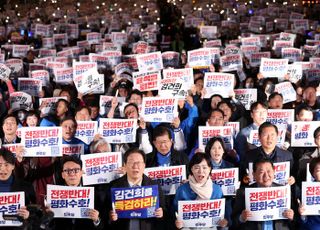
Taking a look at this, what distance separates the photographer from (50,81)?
1275 cm

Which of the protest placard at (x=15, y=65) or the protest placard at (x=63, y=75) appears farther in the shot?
the protest placard at (x=15, y=65)

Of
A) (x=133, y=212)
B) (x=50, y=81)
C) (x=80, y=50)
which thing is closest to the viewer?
(x=133, y=212)

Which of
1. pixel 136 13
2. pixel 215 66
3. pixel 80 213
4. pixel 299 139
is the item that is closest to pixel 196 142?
pixel 299 139

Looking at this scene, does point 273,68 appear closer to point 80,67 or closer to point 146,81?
point 146,81

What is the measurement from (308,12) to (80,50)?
13782 millimetres

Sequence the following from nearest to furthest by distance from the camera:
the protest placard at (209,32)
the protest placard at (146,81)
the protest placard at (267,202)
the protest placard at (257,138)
→ 1. the protest placard at (267,202)
2. the protest placard at (257,138)
3. the protest placard at (146,81)
4. the protest placard at (209,32)

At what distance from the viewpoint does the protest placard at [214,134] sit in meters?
7.95

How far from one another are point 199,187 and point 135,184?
57cm

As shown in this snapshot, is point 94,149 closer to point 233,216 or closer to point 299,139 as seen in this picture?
point 233,216

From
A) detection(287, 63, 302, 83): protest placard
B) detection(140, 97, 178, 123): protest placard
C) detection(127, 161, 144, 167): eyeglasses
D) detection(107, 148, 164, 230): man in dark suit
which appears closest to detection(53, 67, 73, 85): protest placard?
detection(140, 97, 178, 123): protest placard

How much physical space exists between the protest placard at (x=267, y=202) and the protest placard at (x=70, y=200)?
142cm

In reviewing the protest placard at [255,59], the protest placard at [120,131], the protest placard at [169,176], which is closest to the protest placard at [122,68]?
the protest placard at [255,59]

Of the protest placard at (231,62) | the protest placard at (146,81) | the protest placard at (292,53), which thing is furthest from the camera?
the protest placard at (292,53)

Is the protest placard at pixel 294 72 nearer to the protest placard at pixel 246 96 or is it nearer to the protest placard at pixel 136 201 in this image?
the protest placard at pixel 246 96
